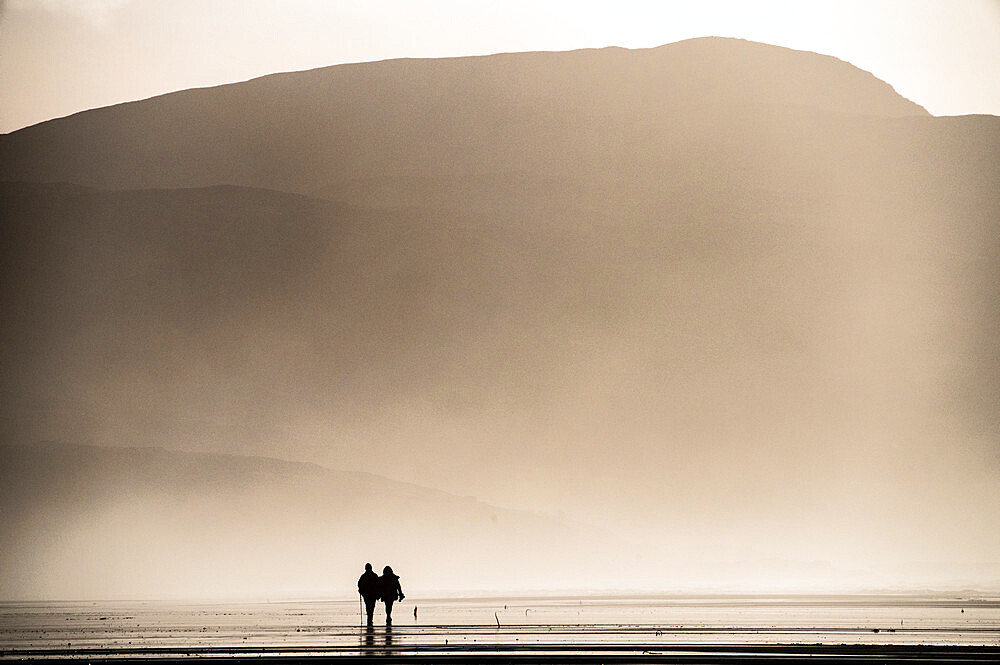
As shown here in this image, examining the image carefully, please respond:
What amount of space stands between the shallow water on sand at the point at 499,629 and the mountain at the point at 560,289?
13865 mm

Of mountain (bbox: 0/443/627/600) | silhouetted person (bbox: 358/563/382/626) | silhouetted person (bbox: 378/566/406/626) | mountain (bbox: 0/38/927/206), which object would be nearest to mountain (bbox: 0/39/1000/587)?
mountain (bbox: 0/38/927/206)

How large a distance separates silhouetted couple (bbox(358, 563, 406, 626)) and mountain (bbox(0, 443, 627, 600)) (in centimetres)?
1788

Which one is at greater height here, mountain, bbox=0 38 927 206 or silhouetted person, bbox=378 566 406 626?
mountain, bbox=0 38 927 206

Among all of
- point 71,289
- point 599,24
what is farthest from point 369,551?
point 599,24

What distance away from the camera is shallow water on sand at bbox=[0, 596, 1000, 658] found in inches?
414

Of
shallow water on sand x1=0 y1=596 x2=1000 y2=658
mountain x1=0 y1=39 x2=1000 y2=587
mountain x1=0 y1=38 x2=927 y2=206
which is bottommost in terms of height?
shallow water on sand x1=0 y1=596 x2=1000 y2=658

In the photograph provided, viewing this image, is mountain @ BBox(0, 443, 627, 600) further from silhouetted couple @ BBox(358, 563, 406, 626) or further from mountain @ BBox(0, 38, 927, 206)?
silhouetted couple @ BBox(358, 563, 406, 626)

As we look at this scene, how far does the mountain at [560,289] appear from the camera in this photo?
106 ft

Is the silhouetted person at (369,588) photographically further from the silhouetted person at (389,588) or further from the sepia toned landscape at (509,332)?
the sepia toned landscape at (509,332)

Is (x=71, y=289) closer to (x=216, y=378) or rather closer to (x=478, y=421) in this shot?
(x=216, y=378)

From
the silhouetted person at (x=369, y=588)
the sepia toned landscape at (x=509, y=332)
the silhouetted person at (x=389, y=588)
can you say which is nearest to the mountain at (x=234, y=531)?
the sepia toned landscape at (x=509, y=332)

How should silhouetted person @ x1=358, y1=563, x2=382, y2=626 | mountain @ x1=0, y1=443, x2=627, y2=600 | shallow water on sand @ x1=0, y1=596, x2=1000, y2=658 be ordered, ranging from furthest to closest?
mountain @ x1=0, y1=443, x2=627, y2=600, silhouetted person @ x1=358, y1=563, x2=382, y2=626, shallow water on sand @ x1=0, y1=596, x2=1000, y2=658

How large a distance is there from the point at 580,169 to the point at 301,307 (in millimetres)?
9458

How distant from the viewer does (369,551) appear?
1479 inches
